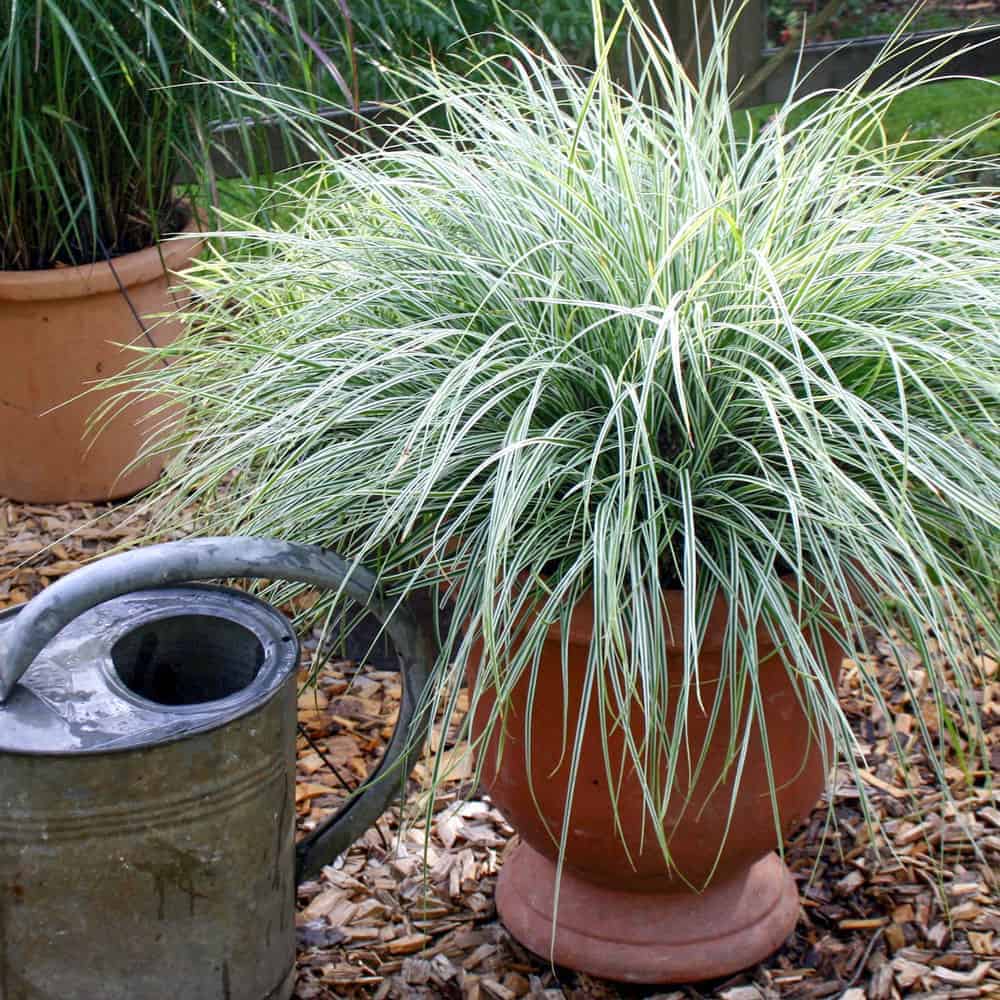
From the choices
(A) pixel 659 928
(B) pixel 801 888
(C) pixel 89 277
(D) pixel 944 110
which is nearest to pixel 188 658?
(A) pixel 659 928

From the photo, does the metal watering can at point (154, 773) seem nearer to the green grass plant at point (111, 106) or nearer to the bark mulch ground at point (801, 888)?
the bark mulch ground at point (801, 888)

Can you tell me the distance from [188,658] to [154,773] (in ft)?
0.81

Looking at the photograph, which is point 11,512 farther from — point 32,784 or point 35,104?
point 32,784

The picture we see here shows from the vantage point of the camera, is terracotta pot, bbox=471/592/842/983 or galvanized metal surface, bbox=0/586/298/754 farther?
terracotta pot, bbox=471/592/842/983

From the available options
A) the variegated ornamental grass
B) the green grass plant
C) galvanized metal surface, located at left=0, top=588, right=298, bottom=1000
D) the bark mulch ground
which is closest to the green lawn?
the green grass plant

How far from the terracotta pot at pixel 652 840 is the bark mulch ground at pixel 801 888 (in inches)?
1.8

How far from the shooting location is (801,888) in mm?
2062

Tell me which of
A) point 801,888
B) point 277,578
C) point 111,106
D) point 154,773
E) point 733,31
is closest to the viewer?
point 154,773

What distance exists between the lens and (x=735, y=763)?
5.41 feet

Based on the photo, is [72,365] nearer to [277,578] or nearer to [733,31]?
[277,578]

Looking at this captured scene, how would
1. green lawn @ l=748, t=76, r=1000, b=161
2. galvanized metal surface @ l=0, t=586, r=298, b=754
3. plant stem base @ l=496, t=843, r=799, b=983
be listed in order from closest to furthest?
galvanized metal surface @ l=0, t=586, r=298, b=754, plant stem base @ l=496, t=843, r=799, b=983, green lawn @ l=748, t=76, r=1000, b=161

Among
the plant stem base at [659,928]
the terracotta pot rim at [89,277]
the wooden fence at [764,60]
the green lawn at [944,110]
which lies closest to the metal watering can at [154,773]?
the plant stem base at [659,928]

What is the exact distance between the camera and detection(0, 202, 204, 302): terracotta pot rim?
2967mm

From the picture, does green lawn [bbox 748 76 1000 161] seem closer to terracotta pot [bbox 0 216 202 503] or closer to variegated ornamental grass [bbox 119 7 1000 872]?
terracotta pot [bbox 0 216 202 503]
